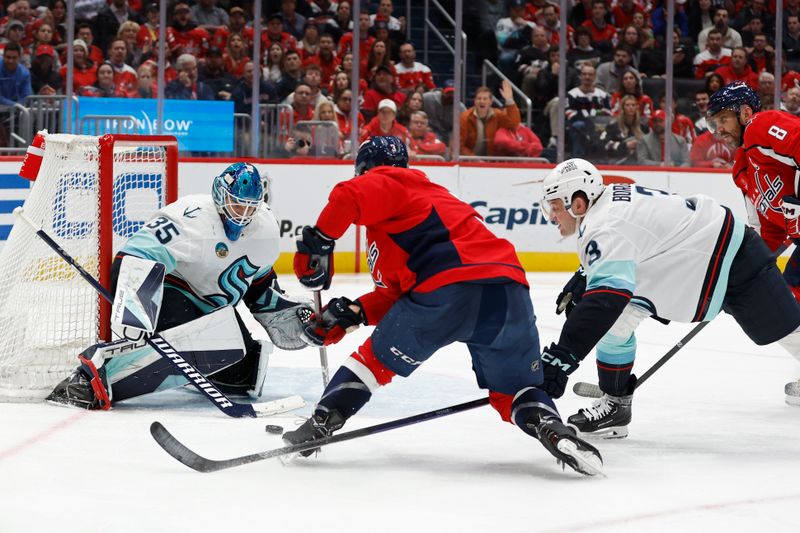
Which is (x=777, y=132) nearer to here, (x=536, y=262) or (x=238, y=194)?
(x=238, y=194)

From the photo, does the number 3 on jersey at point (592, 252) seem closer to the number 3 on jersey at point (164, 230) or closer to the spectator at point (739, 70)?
the number 3 on jersey at point (164, 230)

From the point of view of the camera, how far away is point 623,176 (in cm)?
823

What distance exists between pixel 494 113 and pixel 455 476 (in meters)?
5.59

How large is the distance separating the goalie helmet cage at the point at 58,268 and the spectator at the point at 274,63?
383 cm

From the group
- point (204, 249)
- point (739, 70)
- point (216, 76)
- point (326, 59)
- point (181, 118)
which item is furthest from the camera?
point (739, 70)

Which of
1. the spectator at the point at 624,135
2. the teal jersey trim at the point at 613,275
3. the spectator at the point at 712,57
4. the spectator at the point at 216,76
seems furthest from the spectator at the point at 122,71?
the teal jersey trim at the point at 613,275

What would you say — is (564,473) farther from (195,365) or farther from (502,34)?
(502,34)

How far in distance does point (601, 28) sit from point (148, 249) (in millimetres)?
5918

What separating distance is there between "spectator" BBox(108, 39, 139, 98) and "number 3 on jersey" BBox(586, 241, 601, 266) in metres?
4.95

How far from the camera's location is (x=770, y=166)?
12.9 ft

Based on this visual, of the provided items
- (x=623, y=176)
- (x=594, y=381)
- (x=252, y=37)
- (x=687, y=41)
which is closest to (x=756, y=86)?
(x=687, y=41)

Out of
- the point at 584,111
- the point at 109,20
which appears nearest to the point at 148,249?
the point at 109,20

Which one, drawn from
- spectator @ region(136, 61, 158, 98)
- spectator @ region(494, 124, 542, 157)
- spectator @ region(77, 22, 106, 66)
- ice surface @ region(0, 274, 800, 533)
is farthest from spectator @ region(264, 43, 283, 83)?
ice surface @ region(0, 274, 800, 533)

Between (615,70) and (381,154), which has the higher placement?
(615,70)
